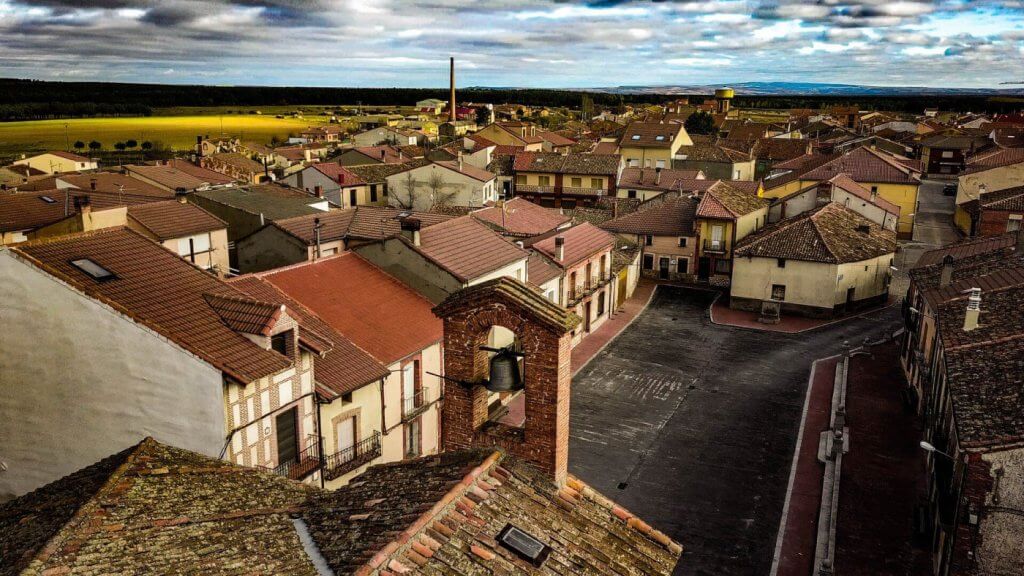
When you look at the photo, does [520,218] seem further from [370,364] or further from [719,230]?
[370,364]

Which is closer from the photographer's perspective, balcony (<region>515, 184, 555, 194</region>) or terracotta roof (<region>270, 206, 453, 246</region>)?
terracotta roof (<region>270, 206, 453, 246</region>)

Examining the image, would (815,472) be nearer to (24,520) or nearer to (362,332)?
(362,332)

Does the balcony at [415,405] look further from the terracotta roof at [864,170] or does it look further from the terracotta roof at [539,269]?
the terracotta roof at [864,170]

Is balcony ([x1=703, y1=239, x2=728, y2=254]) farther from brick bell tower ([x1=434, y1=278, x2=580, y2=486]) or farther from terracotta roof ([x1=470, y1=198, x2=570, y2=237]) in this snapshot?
brick bell tower ([x1=434, y1=278, x2=580, y2=486])

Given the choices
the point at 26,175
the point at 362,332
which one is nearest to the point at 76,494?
the point at 362,332

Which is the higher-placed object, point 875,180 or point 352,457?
point 875,180

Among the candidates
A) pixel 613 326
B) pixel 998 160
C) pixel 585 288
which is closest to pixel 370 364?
pixel 585 288

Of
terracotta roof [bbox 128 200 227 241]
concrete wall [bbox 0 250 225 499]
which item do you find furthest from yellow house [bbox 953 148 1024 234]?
concrete wall [bbox 0 250 225 499]
